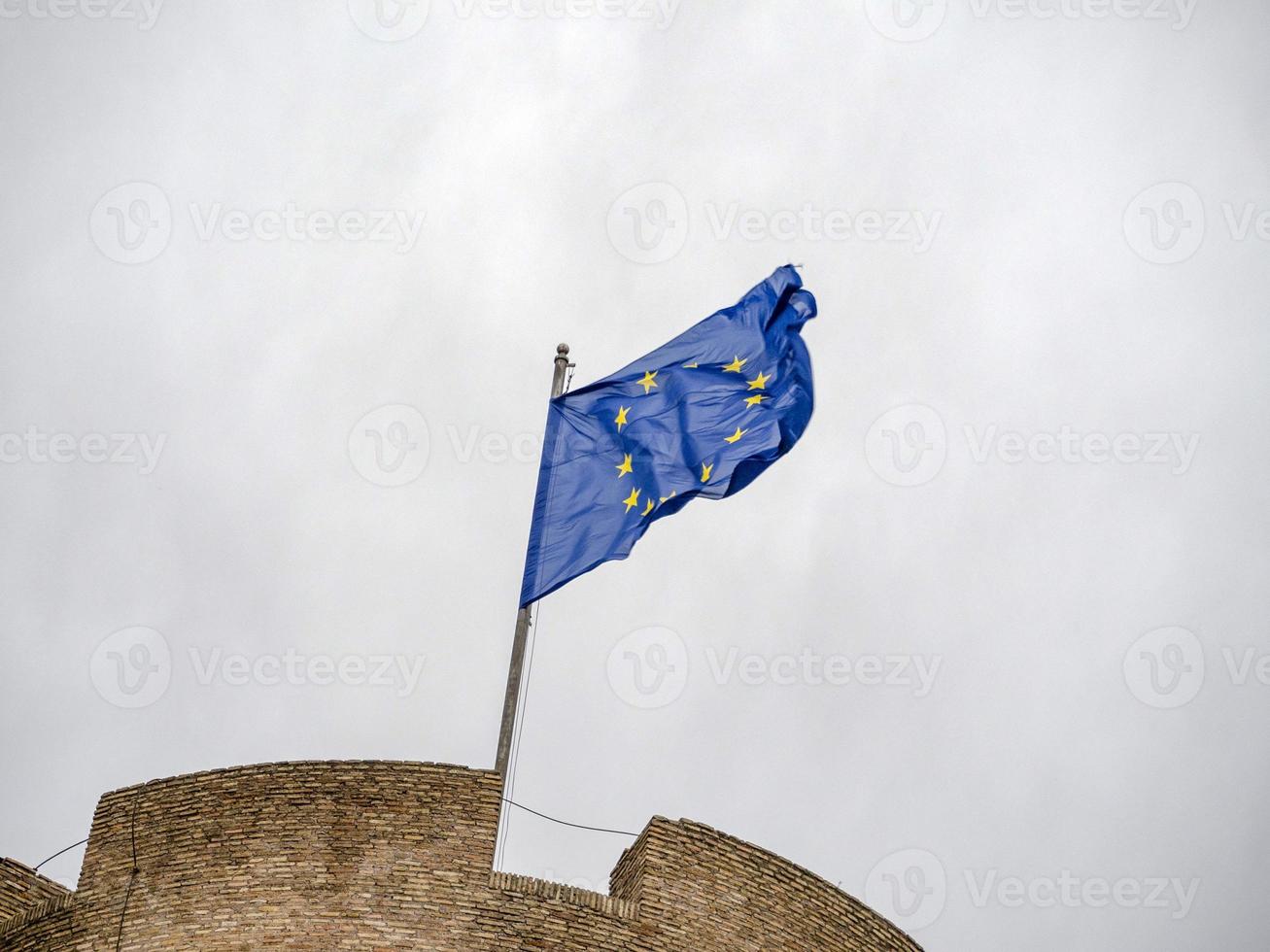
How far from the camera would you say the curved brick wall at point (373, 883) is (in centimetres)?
1130

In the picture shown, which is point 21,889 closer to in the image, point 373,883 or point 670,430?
point 373,883

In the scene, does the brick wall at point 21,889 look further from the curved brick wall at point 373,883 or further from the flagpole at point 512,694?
the flagpole at point 512,694

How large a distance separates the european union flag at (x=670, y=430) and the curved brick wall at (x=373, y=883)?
2370 millimetres

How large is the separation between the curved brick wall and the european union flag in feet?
7.78

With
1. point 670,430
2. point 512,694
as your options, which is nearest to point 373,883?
point 512,694

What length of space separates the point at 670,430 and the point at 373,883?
5.41 meters

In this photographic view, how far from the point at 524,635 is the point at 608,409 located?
2860mm

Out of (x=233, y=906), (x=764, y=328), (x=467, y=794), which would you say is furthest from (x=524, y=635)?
(x=764, y=328)

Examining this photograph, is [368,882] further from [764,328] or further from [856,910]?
[764,328]

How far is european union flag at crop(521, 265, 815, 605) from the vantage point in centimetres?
1380

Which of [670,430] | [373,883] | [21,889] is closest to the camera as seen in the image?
[373,883]

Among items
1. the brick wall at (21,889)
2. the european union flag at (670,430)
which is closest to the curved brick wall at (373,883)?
the brick wall at (21,889)

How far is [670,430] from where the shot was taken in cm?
1458

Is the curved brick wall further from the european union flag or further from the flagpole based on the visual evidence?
the european union flag
